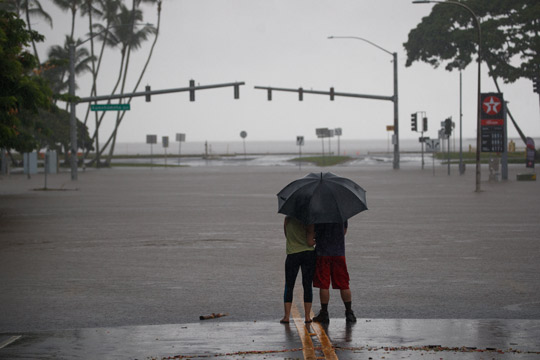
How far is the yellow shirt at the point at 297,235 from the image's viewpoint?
892 centimetres

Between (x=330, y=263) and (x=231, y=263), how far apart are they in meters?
4.93

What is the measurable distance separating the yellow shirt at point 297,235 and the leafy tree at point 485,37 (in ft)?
191

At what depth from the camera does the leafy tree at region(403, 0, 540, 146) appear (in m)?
65.4

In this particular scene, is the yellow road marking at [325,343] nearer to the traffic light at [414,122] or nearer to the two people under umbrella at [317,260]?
the two people under umbrella at [317,260]

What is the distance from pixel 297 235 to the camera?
8938 millimetres


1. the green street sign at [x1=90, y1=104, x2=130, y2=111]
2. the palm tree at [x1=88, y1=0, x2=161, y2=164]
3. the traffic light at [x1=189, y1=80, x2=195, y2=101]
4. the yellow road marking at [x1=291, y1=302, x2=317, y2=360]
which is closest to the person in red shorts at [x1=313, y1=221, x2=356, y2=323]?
the yellow road marking at [x1=291, y1=302, x2=317, y2=360]

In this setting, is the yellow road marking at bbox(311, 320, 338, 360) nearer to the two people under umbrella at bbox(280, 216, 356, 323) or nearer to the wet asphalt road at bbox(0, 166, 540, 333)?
the two people under umbrella at bbox(280, 216, 356, 323)

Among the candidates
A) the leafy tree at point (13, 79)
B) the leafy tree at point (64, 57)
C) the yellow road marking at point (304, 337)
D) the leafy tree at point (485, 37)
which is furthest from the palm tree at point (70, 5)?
the yellow road marking at point (304, 337)

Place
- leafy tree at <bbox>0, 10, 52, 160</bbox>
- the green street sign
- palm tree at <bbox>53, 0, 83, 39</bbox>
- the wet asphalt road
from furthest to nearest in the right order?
palm tree at <bbox>53, 0, 83, 39</bbox>, the green street sign, leafy tree at <bbox>0, 10, 52, 160</bbox>, the wet asphalt road

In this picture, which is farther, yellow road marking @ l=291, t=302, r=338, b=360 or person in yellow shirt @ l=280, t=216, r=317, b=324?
person in yellow shirt @ l=280, t=216, r=317, b=324

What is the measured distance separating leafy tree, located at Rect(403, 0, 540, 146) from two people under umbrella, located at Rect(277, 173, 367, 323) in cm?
5795

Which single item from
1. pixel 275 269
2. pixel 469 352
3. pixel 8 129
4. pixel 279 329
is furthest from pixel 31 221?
pixel 469 352

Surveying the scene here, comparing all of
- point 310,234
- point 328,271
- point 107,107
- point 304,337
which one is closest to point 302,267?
point 328,271

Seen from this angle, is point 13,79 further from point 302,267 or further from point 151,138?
point 151,138
